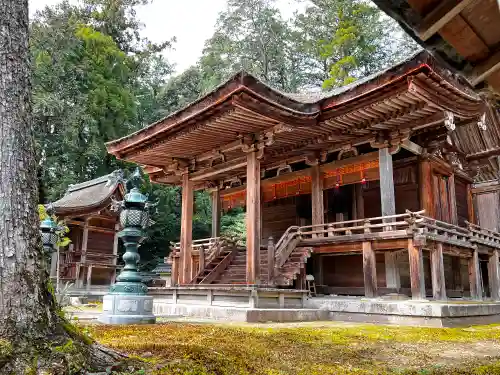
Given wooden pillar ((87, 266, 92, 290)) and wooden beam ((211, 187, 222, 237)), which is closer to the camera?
wooden beam ((211, 187, 222, 237))

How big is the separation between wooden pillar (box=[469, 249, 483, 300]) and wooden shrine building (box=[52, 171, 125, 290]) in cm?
1715

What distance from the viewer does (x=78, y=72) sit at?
2789 cm

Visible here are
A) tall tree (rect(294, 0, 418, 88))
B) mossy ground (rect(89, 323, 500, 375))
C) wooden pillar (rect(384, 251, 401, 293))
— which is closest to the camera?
mossy ground (rect(89, 323, 500, 375))

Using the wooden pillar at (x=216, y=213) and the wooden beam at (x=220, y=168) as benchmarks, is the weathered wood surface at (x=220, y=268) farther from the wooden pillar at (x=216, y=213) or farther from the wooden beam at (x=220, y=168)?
the wooden beam at (x=220, y=168)

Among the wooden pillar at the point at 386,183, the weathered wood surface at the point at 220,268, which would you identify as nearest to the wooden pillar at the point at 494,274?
the wooden pillar at the point at 386,183

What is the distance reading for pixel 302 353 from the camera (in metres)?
4.62

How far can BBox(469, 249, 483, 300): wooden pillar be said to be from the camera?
12.4 m

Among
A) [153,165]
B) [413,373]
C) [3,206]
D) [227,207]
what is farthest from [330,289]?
[3,206]

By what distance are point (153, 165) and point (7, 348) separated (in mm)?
12347

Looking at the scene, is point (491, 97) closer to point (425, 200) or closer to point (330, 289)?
point (425, 200)

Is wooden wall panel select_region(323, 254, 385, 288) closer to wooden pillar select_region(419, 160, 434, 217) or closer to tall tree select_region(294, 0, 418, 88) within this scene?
wooden pillar select_region(419, 160, 434, 217)

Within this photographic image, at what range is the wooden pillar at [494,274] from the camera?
13.7m

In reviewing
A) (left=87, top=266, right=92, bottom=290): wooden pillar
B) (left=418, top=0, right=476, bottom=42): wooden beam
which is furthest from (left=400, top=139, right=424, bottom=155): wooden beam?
(left=87, top=266, right=92, bottom=290): wooden pillar

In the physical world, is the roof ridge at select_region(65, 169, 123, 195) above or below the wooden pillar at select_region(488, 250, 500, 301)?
above
